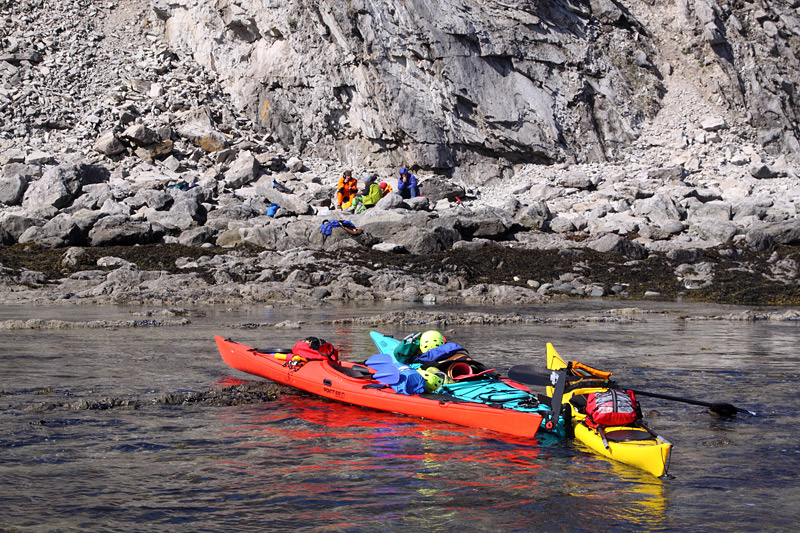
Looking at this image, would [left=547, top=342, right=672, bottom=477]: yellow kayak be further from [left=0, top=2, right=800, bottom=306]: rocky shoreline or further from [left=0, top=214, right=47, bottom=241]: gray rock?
[left=0, top=214, right=47, bottom=241]: gray rock

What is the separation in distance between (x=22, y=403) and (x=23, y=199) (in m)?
15.3

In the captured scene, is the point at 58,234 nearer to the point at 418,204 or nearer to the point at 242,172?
the point at 242,172

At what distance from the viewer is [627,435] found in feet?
16.4

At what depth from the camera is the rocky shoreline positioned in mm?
14961

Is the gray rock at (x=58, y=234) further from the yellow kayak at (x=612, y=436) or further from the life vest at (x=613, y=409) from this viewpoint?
the life vest at (x=613, y=409)

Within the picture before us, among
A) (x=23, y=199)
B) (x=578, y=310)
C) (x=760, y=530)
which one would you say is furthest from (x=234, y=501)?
(x=23, y=199)

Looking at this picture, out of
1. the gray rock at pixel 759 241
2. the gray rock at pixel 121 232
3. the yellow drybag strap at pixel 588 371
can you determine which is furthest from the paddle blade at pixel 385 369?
the gray rock at pixel 759 241

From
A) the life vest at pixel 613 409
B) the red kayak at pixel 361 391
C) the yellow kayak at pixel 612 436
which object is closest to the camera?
the yellow kayak at pixel 612 436

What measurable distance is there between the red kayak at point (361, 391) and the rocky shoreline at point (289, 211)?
654cm

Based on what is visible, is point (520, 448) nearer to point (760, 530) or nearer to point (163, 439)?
point (760, 530)

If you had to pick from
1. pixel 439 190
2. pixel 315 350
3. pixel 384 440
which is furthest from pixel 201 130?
pixel 384 440

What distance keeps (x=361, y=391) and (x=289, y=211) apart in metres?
13.7

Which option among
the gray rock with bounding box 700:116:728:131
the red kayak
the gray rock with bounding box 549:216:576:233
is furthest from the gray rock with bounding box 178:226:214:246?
the gray rock with bounding box 700:116:728:131

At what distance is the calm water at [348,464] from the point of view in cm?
402
